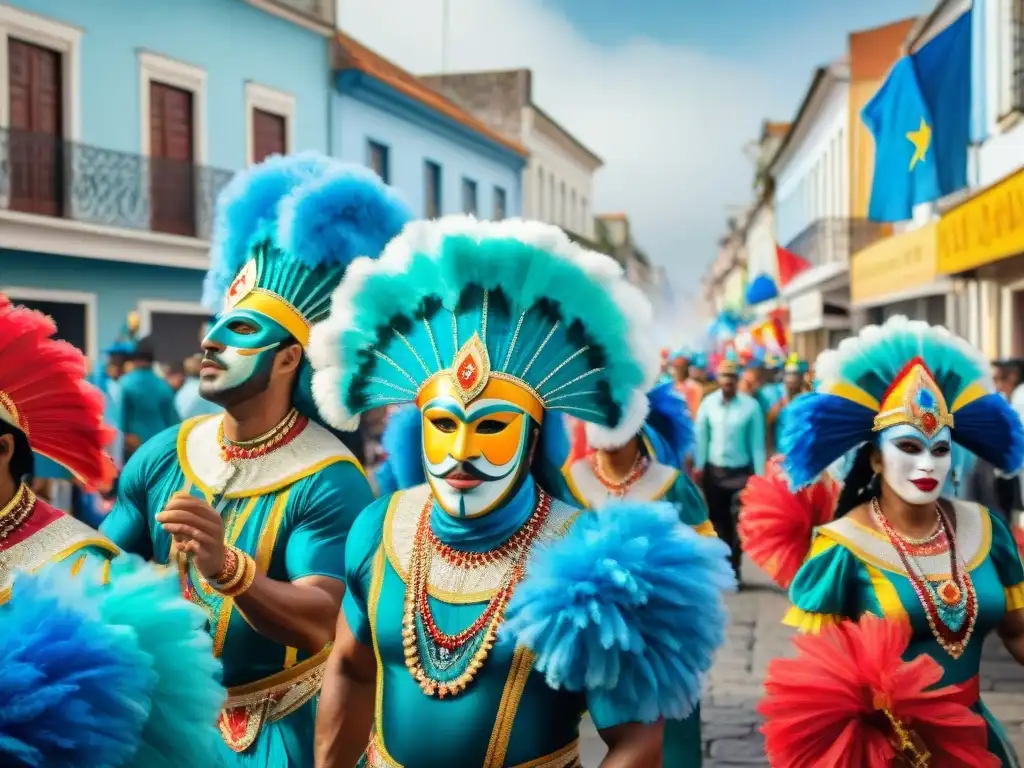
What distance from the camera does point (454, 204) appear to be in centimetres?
2892

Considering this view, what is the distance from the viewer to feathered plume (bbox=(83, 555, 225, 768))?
2.29 metres

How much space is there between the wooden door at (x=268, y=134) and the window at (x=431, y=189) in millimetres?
6022

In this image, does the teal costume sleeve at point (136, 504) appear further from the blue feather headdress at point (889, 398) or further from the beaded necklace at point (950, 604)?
the beaded necklace at point (950, 604)

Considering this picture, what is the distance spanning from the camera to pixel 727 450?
406 inches

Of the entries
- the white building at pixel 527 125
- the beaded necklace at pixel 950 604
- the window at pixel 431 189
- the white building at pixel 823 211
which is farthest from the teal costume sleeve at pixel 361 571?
the white building at pixel 527 125

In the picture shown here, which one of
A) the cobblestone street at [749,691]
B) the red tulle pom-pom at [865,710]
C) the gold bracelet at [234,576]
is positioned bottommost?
the cobblestone street at [749,691]

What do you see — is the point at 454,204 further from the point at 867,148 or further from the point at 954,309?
the point at 954,309

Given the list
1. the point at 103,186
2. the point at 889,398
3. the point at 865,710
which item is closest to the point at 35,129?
the point at 103,186

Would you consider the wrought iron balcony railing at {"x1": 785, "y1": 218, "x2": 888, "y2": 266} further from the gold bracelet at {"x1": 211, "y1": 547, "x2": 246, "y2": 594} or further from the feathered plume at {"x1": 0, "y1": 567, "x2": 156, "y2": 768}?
the feathered plume at {"x1": 0, "y1": 567, "x2": 156, "y2": 768}

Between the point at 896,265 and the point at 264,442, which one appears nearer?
the point at 264,442

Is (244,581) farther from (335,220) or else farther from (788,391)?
(788,391)

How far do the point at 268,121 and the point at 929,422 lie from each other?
60.9 ft

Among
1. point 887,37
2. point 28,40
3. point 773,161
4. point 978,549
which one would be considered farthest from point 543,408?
point 773,161

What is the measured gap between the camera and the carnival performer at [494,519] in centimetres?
245
